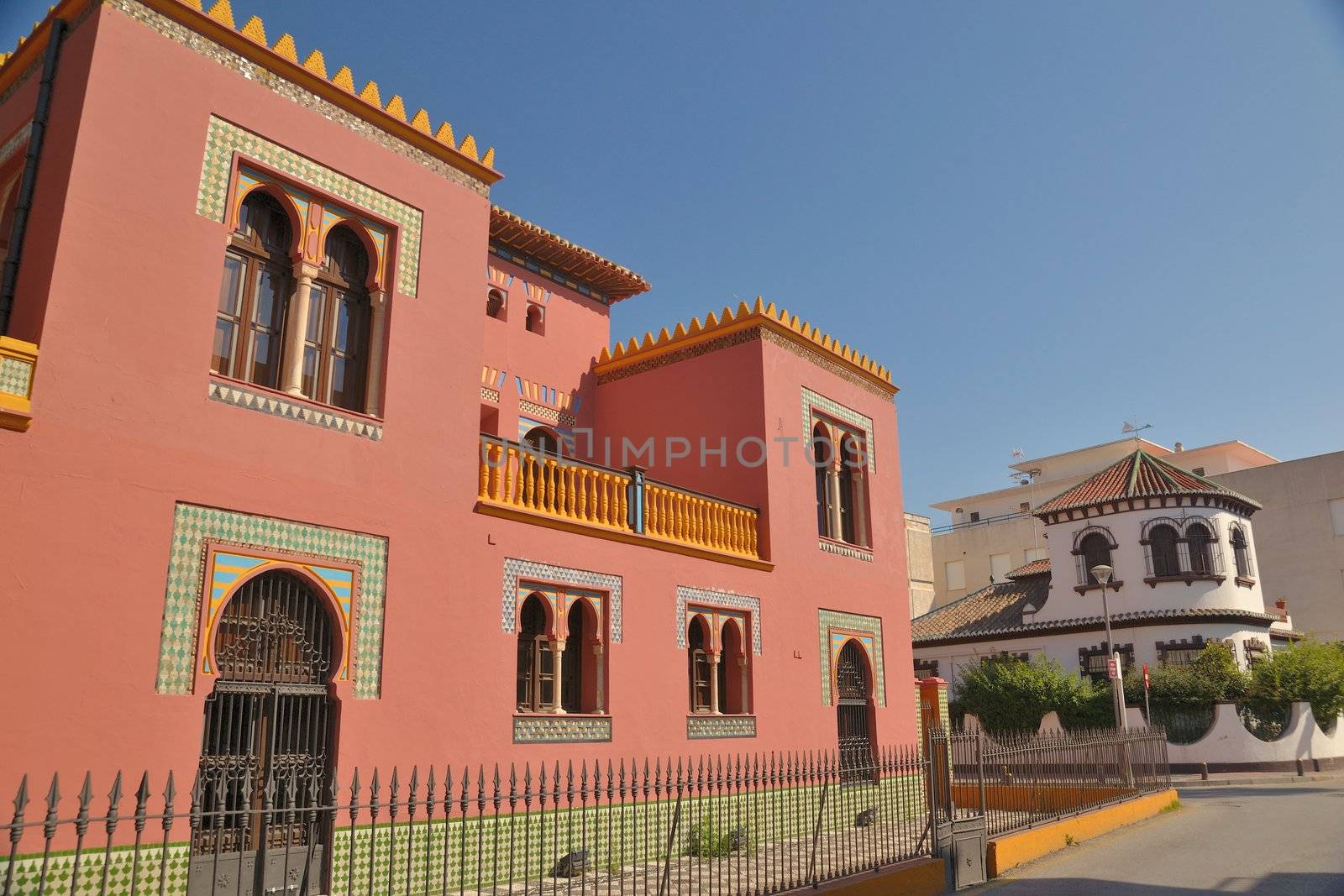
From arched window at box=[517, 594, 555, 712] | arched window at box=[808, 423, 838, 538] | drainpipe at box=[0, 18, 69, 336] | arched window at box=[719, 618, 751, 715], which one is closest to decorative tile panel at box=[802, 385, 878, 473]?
arched window at box=[808, 423, 838, 538]

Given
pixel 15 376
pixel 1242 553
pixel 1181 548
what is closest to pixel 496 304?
pixel 15 376

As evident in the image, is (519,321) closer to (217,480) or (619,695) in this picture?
(619,695)

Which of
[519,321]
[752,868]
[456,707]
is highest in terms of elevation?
[519,321]

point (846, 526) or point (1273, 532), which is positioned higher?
point (1273, 532)

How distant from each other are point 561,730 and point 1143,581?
2242 centimetres

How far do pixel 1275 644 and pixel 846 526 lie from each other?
19.9 metres

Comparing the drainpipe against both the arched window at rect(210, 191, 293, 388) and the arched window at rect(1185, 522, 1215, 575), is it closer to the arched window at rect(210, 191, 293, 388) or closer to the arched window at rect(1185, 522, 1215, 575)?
the arched window at rect(210, 191, 293, 388)

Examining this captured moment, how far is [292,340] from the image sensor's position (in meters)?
8.85

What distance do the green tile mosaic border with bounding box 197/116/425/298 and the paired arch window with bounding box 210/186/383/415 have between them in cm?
26

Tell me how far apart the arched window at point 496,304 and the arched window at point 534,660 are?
5395 mm

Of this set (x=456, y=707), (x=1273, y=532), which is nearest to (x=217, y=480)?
(x=456, y=707)

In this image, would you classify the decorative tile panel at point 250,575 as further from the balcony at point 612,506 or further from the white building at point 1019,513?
the white building at point 1019,513

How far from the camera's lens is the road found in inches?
382

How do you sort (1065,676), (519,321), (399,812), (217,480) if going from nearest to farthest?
(217,480) < (399,812) < (519,321) < (1065,676)
